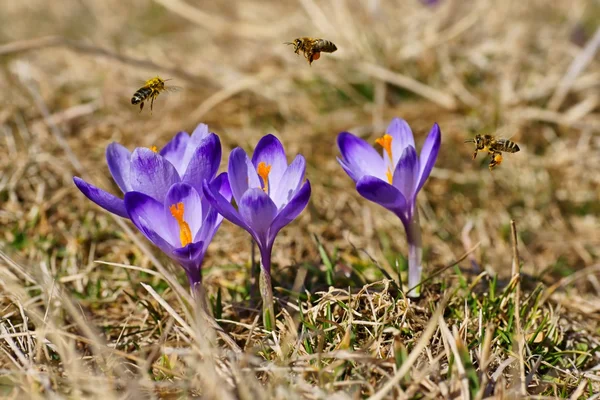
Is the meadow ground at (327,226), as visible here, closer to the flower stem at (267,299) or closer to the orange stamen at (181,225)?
the flower stem at (267,299)

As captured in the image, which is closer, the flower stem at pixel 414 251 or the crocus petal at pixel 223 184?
the crocus petal at pixel 223 184

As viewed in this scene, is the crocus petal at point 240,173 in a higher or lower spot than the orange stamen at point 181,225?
higher

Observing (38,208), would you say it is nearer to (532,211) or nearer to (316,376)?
(316,376)

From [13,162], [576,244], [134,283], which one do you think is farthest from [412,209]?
[13,162]

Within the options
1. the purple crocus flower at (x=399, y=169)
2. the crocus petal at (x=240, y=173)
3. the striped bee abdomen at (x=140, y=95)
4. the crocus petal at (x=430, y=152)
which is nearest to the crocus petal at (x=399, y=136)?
the purple crocus flower at (x=399, y=169)

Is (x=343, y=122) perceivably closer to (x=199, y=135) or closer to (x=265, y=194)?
(x=199, y=135)

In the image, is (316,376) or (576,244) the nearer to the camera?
(316,376)

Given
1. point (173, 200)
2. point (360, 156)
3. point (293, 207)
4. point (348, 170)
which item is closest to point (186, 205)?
point (173, 200)
